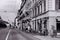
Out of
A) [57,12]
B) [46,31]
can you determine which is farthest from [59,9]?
[46,31]

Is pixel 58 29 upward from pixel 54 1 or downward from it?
downward

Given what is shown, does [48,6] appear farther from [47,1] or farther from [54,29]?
[54,29]

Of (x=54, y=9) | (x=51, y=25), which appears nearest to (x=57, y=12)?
(x=54, y=9)

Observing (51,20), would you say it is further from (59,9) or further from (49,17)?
(59,9)

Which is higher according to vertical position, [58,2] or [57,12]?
[58,2]

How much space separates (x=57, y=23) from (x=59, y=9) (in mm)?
2614

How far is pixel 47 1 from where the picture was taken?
99.6 feet

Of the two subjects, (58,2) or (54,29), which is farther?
(58,2)

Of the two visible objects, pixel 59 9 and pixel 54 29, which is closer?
pixel 54 29

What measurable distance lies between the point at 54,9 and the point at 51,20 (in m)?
2.09

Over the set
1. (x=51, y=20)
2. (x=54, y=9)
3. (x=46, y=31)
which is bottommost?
(x=46, y=31)

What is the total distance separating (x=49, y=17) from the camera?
28.9 meters

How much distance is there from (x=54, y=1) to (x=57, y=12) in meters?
2.09

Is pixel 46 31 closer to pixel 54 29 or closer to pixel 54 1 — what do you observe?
pixel 54 29
